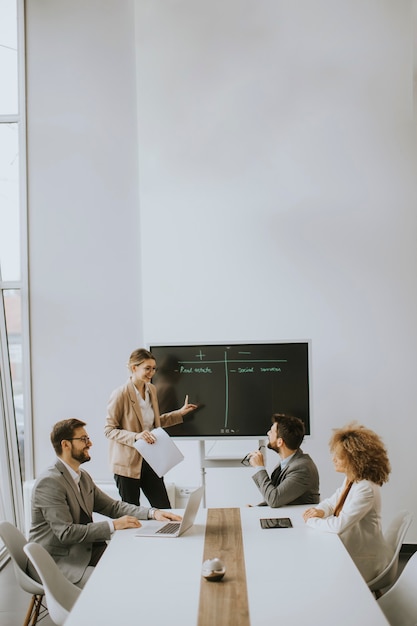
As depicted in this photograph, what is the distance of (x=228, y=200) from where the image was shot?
223 inches

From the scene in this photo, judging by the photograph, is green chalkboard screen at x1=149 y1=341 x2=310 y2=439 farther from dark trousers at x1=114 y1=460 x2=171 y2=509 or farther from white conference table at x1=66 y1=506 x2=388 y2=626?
white conference table at x1=66 y1=506 x2=388 y2=626

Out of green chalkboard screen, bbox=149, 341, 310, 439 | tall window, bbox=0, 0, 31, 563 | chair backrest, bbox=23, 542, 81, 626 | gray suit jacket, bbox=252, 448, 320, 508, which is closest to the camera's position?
chair backrest, bbox=23, 542, 81, 626

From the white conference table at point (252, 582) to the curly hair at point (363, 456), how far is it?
0.37 meters

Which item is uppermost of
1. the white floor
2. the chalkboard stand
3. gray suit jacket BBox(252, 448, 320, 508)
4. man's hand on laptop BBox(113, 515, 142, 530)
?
gray suit jacket BBox(252, 448, 320, 508)

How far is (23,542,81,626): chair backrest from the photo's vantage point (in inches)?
118

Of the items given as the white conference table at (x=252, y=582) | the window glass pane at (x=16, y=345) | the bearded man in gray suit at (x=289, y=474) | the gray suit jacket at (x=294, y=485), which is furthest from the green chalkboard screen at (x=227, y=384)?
the white conference table at (x=252, y=582)

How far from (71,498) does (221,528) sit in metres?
0.81

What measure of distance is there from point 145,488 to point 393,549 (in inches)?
75.8

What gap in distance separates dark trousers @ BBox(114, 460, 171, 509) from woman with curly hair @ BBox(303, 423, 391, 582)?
63.7 inches

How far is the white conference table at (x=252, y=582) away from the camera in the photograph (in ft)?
8.25

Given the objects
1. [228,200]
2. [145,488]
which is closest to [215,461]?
[145,488]

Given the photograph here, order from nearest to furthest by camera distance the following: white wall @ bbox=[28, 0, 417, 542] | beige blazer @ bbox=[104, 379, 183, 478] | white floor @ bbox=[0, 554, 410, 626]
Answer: white floor @ bbox=[0, 554, 410, 626]
beige blazer @ bbox=[104, 379, 183, 478]
white wall @ bbox=[28, 0, 417, 542]

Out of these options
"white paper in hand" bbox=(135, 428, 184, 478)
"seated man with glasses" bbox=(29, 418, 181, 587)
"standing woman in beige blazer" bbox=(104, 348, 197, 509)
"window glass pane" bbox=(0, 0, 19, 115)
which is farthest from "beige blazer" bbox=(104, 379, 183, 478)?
"window glass pane" bbox=(0, 0, 19, 115)

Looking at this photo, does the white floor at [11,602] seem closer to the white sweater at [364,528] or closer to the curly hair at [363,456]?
the white sweater at [364,528]
